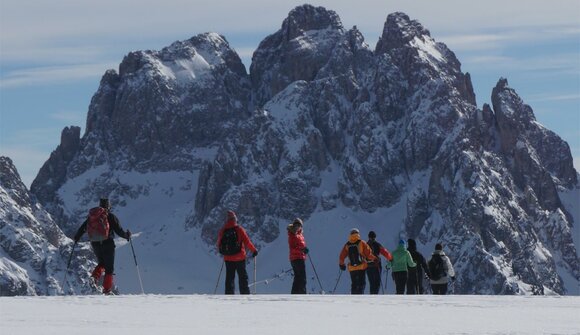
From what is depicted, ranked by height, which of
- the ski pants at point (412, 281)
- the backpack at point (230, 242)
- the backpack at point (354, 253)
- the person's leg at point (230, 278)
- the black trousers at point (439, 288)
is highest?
the backpack at point (230, 242)

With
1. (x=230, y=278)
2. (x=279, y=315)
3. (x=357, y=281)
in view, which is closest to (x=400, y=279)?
(x=357, y=281)

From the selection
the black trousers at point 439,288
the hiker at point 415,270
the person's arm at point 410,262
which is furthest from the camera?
the black trousers at point 439,288

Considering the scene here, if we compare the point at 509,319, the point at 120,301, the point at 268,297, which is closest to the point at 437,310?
the point at 509,319

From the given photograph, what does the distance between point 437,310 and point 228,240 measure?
721cm

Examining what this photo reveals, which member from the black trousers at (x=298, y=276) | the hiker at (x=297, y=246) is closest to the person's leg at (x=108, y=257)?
the hiker at (x=297, y=246)

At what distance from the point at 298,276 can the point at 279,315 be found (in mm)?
10338

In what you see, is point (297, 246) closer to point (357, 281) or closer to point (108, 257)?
point (357, 281)

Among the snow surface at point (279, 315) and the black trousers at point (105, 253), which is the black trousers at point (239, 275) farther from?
the black trousers at point (105, 253)

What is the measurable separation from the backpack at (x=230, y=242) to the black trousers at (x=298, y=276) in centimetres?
277

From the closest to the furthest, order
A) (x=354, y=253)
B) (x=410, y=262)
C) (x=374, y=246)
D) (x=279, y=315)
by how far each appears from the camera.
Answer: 1. (x=279, y=315)
2. (x=354, y=253)
3. (x=374, y=246)
4. (x=410, y=262)

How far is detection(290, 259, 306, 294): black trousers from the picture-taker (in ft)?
114

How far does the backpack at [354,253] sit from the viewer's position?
1384 inches

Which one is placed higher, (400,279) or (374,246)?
(374,246)

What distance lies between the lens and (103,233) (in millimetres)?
31062
